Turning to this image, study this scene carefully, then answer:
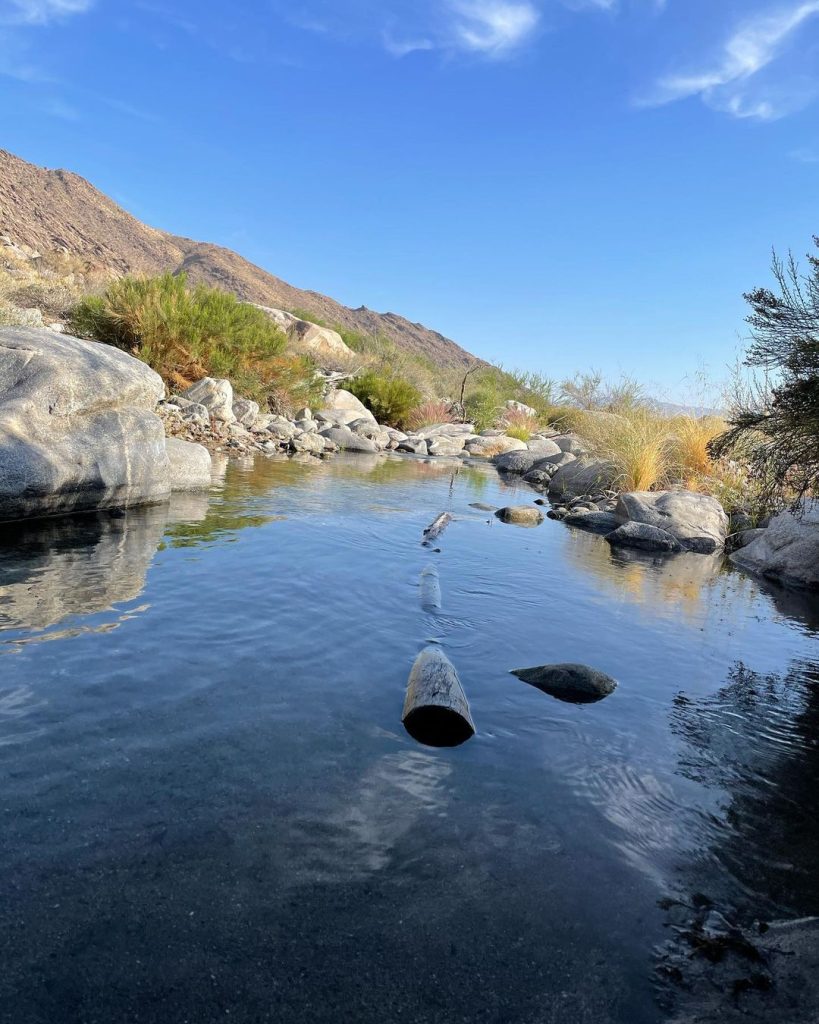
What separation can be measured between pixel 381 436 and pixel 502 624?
16.0m

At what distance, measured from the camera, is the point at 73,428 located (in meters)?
6.53

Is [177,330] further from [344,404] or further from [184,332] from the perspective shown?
[344,404]

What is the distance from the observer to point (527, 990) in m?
1.83

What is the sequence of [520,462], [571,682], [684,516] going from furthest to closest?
[520,462], [684,516], [571,682]

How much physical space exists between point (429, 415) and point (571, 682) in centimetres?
2316

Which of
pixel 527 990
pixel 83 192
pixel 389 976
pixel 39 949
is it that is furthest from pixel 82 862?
pixel 83 192

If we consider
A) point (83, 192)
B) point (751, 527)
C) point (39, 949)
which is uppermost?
point (83, 192)

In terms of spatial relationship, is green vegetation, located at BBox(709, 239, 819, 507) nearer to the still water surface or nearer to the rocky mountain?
the still water surface

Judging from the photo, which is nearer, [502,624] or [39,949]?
[39,949]

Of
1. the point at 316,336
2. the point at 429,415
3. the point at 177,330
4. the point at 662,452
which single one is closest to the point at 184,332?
the point at 177,330

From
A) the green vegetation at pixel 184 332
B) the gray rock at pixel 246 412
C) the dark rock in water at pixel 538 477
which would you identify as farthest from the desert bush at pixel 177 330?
the dark rock in water at pixel 538 477

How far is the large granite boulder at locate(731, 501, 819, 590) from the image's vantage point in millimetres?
8164

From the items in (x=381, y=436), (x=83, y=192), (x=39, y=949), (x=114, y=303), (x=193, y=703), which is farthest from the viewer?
(x=83, y=192)

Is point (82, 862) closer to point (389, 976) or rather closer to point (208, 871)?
point (208, 871)
